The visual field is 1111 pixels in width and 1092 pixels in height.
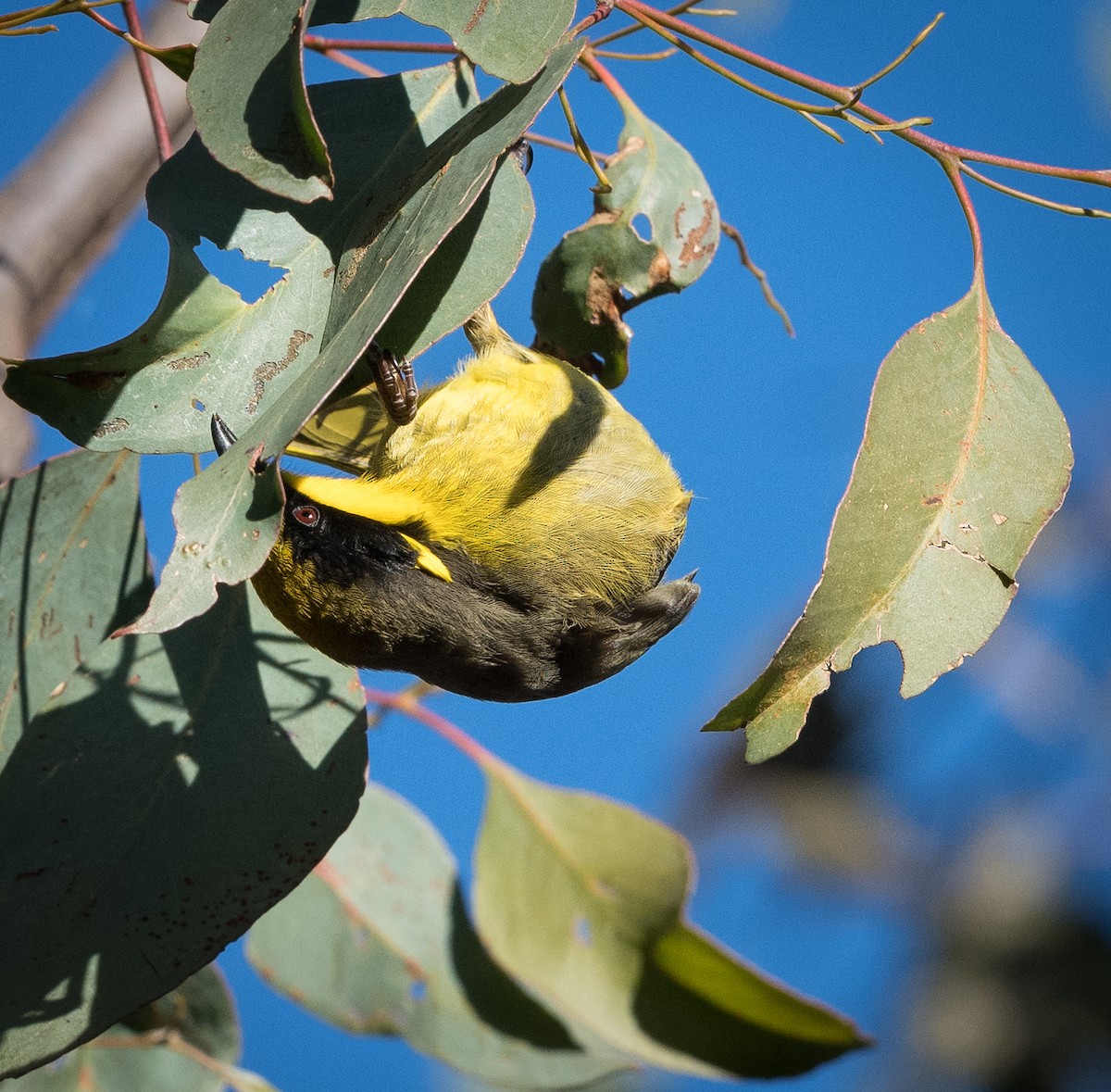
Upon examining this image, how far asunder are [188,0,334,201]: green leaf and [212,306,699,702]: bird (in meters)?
0.54

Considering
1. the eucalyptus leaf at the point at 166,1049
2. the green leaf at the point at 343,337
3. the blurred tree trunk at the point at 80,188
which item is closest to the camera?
the green leaf at the point at 343,337

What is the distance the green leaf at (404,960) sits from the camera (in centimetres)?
206

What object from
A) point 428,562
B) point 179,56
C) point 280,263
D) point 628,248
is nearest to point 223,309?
point 280,263

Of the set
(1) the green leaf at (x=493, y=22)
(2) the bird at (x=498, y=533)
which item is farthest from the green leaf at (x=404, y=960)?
(1) the green leaf at (x=493, y=22)

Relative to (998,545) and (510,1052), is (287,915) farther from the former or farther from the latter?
(998,545)

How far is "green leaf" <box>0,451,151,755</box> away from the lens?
1.71m

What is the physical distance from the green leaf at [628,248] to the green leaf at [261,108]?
2.15ft

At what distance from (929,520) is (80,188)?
1866 millimetres

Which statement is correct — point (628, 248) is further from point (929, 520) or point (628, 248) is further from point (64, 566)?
point (64, 566)

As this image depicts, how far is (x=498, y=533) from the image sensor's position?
169 cm

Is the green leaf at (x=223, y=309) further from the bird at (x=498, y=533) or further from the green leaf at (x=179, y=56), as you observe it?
the bird at (x=498, y=533)

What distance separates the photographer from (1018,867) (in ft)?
17.8

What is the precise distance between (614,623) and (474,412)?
14.9 inches

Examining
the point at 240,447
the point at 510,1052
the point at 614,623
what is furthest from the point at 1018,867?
the point at 240,447
